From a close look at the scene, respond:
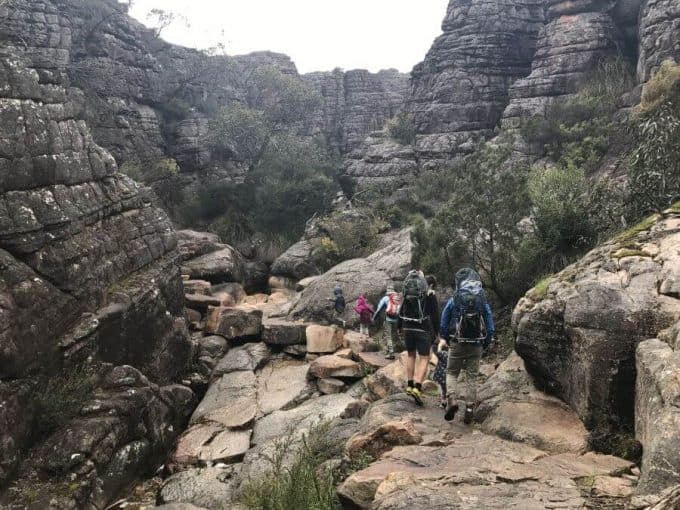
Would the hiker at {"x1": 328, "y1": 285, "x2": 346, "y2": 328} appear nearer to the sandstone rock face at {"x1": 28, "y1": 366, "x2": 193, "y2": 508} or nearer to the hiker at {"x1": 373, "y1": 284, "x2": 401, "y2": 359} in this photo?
the hiker at {"x1": 373, "y1": 284, "x2": 401, "y2": 359}

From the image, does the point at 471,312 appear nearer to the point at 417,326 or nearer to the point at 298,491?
the point at 417,326

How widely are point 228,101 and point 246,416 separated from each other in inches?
1330

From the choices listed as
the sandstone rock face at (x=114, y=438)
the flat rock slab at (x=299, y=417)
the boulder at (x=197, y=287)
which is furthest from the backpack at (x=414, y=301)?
the boulder at (x=197, y=287)

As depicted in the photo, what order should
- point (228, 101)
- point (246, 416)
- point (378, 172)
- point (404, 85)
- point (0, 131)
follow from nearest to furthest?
point (0, 131) → point (246, 416) → point (378, 172) → point (228, 101) → point (404, 85)

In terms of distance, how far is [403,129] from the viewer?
109 feet

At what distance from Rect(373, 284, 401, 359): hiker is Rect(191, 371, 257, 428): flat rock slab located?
305 cm

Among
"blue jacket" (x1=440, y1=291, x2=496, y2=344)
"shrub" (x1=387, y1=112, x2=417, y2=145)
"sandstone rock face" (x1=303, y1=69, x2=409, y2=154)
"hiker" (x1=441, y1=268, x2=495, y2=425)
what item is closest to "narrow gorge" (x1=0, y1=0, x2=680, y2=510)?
"hiker" (x1=441, y1=268, x2=495, y2=425)

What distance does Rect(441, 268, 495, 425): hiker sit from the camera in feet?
20.7

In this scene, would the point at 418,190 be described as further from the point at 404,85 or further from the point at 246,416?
the point at 404,85

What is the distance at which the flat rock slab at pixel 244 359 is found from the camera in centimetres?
1238

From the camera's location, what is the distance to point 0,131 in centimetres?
866

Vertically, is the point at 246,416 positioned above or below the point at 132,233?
below

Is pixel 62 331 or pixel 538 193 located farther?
pixel 538 193

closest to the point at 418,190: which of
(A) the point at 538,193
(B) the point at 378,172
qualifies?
(B) the point at 378,172
